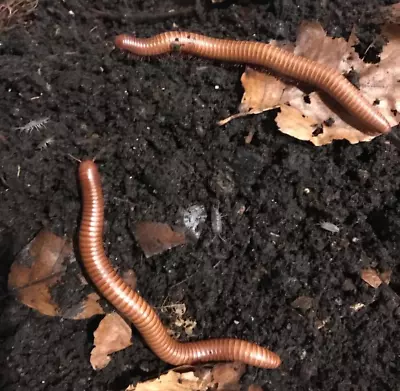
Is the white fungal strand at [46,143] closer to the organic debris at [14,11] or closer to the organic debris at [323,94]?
the organic debris at [14,11]

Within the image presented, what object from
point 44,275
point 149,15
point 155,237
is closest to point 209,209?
point 155,237

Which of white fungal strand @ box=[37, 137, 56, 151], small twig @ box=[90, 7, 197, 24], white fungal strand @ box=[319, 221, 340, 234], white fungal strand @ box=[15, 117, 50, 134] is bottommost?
white fungal strand @ box=[37, 137, 56, 151]

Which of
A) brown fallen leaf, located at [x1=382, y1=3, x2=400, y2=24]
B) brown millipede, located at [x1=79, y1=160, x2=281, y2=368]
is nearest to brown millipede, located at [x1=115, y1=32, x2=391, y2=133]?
brown fallen leaf, located at [x1=382, y1=3, x2=400, y2=24]

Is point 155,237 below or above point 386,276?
below

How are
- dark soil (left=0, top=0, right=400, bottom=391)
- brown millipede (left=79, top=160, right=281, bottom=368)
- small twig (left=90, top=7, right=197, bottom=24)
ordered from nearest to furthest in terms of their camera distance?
1. brown millipede (left=79, top=160, right=281, bottom=368)
2. dark soil (left=0, top=0, right=400, bottom=391)
3. small twig (left=90, top=7, right=197, bottom=24)

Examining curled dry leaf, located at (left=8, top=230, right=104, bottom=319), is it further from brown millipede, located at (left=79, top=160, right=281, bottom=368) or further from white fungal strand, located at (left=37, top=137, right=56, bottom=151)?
white fungal strand, located at (left=37, top=137, right=56, bottom=151)

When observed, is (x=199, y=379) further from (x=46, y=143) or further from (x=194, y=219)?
(x=46, y=143)

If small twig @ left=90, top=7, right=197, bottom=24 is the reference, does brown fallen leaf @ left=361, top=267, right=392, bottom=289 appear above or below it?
below

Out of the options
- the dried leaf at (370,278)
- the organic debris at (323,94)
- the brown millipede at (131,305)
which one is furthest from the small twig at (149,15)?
the dried leaf at (370,278)

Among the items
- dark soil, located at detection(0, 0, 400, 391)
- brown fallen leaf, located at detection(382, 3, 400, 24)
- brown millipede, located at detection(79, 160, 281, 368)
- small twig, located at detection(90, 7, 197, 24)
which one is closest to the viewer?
brown millipede, located at detection(79, 160, 281, 368)
